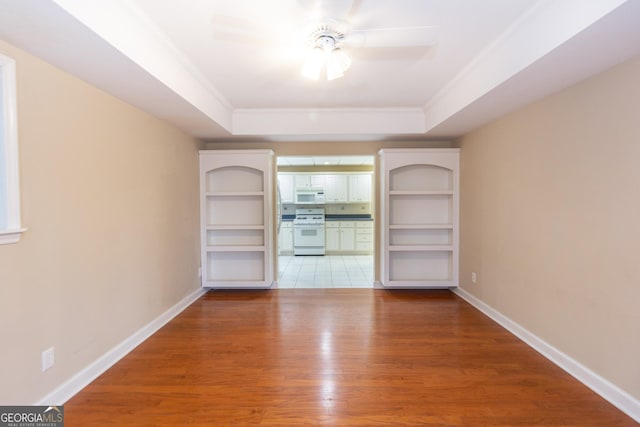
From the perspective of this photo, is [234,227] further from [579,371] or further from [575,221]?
[579,371]

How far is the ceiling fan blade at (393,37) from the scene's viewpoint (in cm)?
189

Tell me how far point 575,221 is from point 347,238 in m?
5.25

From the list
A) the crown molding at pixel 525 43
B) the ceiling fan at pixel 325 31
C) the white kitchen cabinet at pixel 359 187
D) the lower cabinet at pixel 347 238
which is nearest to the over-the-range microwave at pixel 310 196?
the lower cabinet at pixel 347 238

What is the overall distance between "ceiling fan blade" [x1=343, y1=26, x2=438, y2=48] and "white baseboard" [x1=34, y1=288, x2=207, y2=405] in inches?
113

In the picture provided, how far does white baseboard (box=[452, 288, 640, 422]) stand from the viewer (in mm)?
1743

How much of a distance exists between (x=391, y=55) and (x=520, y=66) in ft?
2.78

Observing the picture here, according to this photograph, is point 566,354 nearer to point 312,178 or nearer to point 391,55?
point 391,55

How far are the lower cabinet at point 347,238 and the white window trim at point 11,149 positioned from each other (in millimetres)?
5916

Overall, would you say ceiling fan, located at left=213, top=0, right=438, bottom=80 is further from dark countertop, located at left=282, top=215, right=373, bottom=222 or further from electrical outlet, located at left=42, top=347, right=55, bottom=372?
dark countertop, located at left=282, top=215, right=373, bottom=222

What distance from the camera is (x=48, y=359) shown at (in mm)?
1773

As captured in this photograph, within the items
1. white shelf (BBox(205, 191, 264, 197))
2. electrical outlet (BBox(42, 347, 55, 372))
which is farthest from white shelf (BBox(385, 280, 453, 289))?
electrical outlet (BBox(42, 347, 55, 372))

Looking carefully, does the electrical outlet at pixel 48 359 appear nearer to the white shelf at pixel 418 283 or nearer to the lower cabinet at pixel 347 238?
the white shelf at pixel 418 283

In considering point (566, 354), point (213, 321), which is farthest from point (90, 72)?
point (566, 354)

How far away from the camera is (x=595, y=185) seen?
6.48ft
